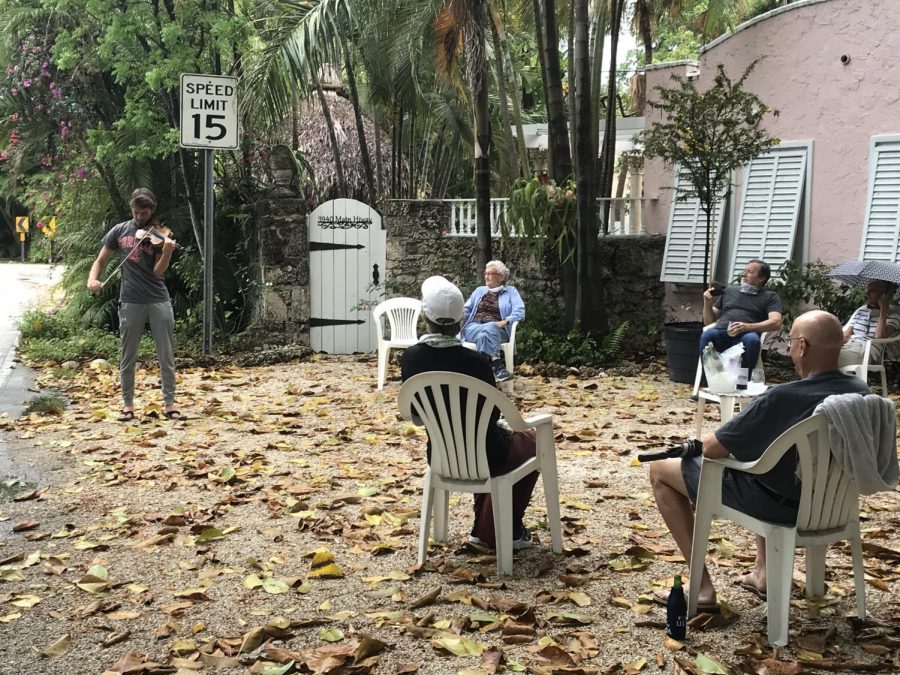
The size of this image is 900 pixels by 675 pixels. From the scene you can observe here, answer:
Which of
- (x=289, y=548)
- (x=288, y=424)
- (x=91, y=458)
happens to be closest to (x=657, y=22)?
(x=288, y=424)

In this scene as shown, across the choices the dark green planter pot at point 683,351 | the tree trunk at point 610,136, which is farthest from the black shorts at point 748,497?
the tree trunk at point 610,136

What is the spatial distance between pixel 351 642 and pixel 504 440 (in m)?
1.31

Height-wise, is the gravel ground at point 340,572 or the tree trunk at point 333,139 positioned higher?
the tree trunk at point 333,139

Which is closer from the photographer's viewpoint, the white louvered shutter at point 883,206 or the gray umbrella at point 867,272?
the gray umbrella at point 867,272

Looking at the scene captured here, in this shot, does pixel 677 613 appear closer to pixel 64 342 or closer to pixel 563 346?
pixel 563 346

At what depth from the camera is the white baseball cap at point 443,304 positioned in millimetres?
4859

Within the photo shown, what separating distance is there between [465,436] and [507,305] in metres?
5.23

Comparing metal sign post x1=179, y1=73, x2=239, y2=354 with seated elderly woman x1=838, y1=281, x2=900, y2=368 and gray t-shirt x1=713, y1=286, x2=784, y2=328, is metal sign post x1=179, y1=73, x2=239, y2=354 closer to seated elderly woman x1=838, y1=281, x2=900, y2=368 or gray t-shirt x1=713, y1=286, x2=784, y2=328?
gray t-shirt x1=713, y1=286, x2=784, y2=328

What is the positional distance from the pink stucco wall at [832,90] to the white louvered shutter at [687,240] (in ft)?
3.76

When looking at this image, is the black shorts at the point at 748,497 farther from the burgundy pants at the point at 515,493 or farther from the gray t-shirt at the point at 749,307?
the gray t-shirt at the point at 749,307

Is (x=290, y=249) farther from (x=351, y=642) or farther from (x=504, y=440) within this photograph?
(x=351, y=642)

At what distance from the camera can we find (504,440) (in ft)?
15.8

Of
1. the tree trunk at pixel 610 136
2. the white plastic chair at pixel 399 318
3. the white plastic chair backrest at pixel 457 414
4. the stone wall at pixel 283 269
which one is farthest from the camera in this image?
the tree trunk at pixel 610 136

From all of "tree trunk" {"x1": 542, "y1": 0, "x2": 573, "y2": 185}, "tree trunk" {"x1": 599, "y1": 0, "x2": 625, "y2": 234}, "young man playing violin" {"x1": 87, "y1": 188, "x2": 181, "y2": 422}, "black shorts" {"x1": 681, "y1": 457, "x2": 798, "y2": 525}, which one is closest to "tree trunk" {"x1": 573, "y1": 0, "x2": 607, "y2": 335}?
"tree trunk" {"x1": 542, "y1": 0, "x2": 573, "y2": 185}
